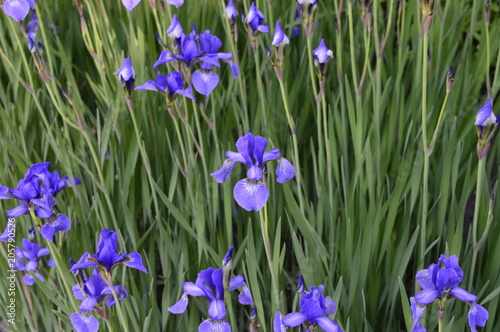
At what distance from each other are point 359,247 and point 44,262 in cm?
137

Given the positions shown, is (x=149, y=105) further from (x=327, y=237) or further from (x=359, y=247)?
(x=359, y=247)

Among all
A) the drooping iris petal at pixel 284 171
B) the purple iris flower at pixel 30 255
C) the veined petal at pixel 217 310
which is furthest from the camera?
the purple iris flower at pixel 30 255

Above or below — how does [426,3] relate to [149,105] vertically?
above

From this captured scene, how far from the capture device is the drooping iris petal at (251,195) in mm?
1390

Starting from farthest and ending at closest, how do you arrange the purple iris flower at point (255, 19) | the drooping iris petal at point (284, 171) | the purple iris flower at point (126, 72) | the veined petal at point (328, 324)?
1. the purple iris flower at point (255, 19)
2. the purple iris flower at point (126, 72)
3. the drooping iris petal at point (284, 171)
4. the veined petal at point (328, 324)

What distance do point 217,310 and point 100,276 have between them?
34 centimetres

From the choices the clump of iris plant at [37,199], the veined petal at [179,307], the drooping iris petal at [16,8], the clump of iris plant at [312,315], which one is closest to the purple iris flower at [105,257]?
the veined petal at [179,307]

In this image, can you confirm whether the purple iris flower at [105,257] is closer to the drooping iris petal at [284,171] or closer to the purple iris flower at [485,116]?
the drooping iris petal at [284,171]

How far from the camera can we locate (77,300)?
1.90 metres

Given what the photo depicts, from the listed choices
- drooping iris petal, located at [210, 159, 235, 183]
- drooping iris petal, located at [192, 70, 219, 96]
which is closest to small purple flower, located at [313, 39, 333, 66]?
drooping iris petal, located at [192, 70, 219, 96]

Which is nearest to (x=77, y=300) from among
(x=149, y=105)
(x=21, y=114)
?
(x=149, y=105)

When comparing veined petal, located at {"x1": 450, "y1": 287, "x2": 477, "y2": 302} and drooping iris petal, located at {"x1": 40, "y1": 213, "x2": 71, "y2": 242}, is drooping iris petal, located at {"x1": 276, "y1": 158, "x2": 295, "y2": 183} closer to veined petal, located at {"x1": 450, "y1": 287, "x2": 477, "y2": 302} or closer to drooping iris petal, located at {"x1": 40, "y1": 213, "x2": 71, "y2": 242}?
veined petal, located at {"x1": 450, "y1": 287, "x2": 477, "y2": 302}

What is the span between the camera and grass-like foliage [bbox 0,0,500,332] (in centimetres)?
162

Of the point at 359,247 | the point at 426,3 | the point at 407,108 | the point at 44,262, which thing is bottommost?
the point at 44,262
